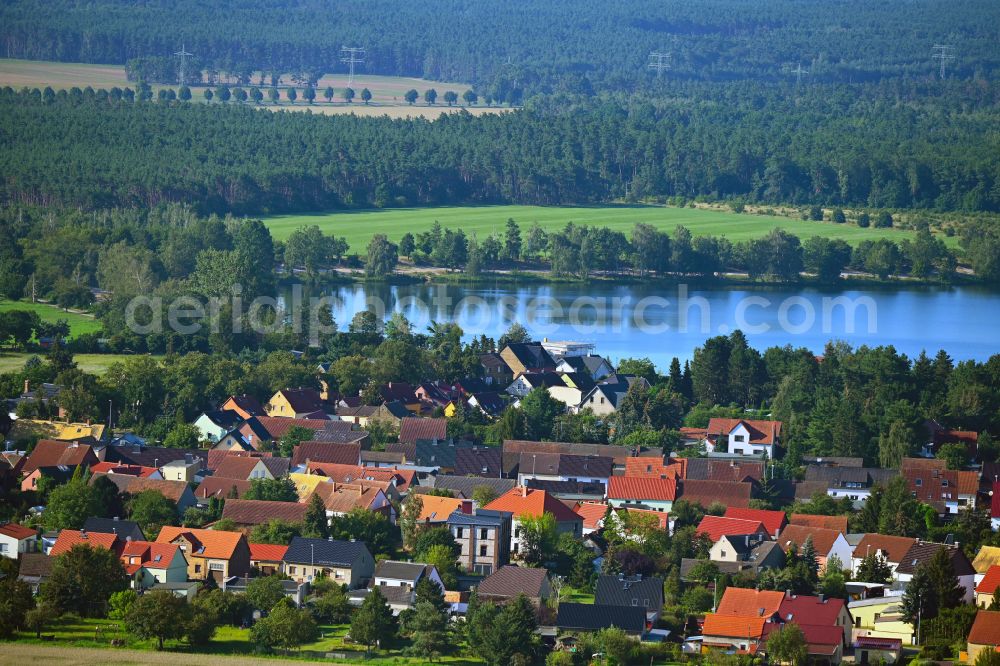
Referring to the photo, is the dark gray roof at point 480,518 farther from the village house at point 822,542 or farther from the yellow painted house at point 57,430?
the yellow painted house at point 57,430

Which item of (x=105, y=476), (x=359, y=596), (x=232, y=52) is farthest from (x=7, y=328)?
(x=232, y=52)

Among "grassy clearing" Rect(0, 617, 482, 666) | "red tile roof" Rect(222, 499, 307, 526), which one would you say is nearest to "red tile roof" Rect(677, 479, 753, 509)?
"red tile roof" Rect(222, 499, 307, 526)

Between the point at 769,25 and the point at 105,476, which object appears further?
the point at 769,25

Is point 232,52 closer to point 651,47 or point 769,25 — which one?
point 651,47

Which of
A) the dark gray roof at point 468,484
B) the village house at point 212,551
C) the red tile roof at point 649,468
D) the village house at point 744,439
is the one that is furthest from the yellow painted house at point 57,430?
the village house at point 744,439

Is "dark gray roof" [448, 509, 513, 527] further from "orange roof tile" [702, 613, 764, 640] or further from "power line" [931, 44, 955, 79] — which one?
"power line" [931, 44, 955, 79]

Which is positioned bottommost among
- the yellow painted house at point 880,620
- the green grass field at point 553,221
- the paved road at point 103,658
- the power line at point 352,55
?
the paved road at point 103,658
